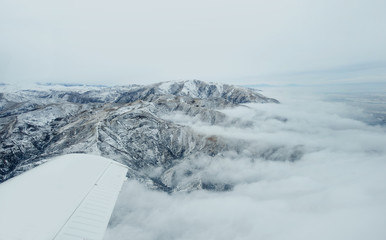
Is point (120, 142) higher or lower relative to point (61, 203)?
lower

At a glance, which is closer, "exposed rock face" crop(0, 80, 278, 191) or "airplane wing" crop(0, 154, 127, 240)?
"airplane wing" crop(0, 154, 127, 240)

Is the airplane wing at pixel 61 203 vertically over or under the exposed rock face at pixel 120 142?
over

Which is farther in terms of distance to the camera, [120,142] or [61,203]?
[120,142]

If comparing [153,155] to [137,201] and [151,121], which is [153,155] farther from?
[137,201]

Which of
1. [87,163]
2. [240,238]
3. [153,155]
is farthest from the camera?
[153,155]

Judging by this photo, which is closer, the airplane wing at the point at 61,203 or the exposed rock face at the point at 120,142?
the airplane wing at the point at 61,203

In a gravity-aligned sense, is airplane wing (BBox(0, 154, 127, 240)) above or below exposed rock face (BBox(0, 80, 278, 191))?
above

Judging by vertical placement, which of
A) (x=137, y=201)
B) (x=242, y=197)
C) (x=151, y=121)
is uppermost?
(x=151, y=121)

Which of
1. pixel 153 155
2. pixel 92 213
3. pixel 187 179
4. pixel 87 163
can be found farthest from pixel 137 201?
pixel 92 213
